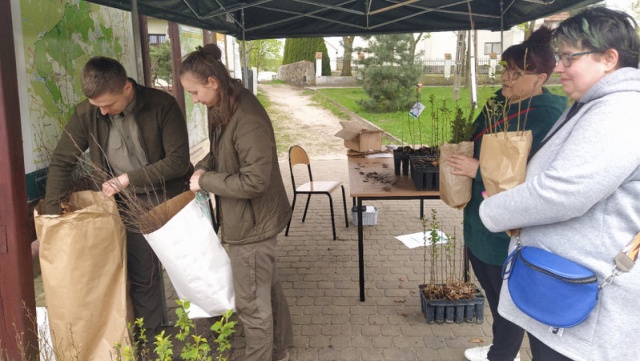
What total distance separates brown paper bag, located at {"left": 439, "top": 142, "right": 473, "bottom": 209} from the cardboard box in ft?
9.02

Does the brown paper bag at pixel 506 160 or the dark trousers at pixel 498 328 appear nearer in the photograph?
the brown paper bag at pixel 506 160

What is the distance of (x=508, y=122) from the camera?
226 centimetres

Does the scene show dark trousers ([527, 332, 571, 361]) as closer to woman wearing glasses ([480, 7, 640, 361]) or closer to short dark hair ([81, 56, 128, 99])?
woman wearing glasses ([480, 7, 640, 361])

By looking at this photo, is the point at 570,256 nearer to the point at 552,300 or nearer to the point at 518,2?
the point at 552,300

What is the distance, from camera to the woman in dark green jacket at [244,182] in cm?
228

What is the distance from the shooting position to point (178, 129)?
2.74 metres

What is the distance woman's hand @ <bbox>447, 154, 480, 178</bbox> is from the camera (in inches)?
91.5

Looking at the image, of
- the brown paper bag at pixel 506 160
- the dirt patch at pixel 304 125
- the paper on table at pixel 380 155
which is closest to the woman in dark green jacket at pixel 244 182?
the brown paper bag at pixel 506 160

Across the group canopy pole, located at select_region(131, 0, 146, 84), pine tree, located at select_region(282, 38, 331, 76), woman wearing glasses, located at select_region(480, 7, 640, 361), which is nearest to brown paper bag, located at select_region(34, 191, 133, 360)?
canopy pole, located at select_region(131, 0, 146, 84)

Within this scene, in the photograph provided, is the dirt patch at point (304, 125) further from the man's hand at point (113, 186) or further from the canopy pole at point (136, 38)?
the man's hand at point (113, 186)

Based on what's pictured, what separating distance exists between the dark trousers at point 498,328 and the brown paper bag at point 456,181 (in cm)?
34

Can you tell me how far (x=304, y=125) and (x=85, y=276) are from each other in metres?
13.1

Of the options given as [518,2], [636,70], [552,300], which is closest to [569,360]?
[552,300]

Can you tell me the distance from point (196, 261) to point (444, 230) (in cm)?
373
